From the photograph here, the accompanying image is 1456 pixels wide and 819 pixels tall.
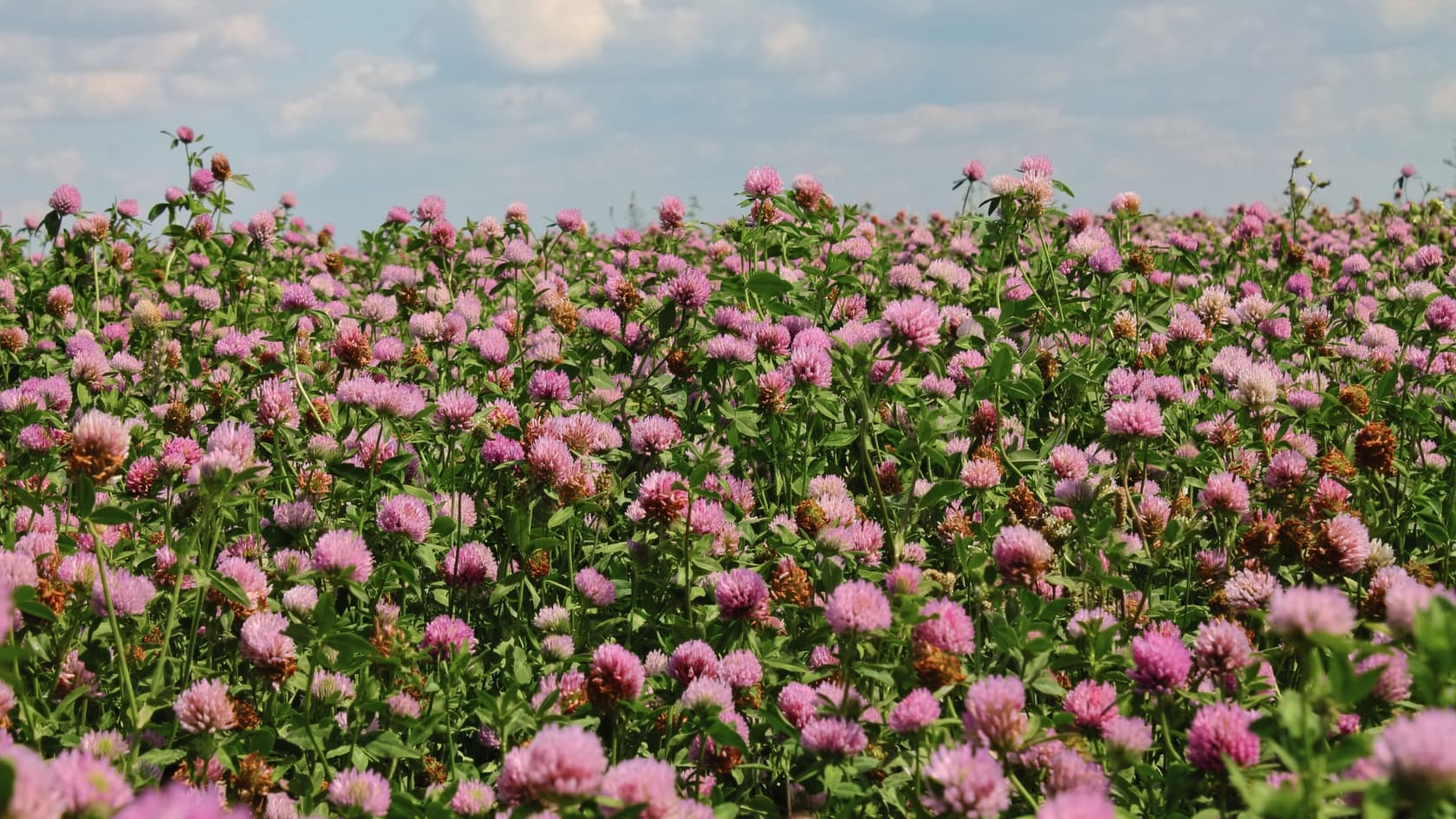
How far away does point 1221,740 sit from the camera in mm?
1889

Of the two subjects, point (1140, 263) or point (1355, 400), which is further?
point (1140, 263)

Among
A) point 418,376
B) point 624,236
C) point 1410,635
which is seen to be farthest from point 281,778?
point 624,236

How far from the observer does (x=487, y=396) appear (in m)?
4.75

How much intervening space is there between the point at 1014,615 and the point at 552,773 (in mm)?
1422

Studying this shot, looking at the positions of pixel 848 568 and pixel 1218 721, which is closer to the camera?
pixel 1218 721

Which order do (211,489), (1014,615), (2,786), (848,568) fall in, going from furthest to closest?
(848,568)
(1014,615)
(211,489)
(2,786)

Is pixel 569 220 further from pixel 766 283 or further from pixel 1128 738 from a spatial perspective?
pixel 1128 738

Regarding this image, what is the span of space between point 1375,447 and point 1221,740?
1694 mm

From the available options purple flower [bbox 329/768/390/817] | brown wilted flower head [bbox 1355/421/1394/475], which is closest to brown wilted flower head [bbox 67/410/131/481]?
purple flower [bbox 329/768/390/817]

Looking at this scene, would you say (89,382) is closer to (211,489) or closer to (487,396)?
(487,396)

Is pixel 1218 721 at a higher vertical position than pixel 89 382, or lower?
lower

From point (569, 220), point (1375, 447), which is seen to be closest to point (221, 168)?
point (569, 220)

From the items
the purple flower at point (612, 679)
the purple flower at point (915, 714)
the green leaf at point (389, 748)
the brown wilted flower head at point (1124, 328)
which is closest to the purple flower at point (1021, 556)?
the purple flower at point (915, 714)

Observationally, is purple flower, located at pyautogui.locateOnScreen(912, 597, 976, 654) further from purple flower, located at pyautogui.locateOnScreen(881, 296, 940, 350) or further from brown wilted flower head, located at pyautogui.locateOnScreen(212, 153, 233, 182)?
brown wilted flower head, located at pyautogui.locateOnScreen(212, 153, 233, 182)
